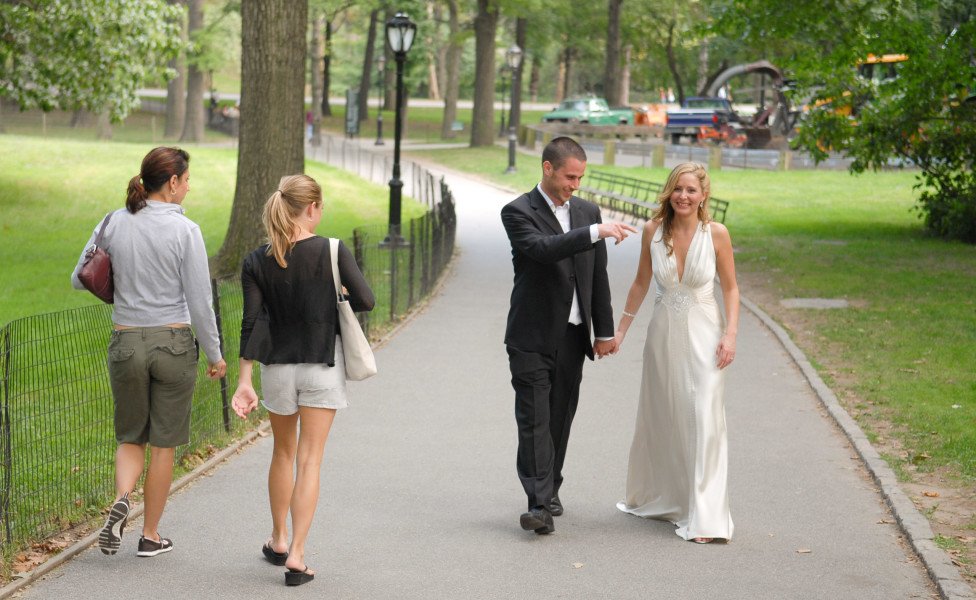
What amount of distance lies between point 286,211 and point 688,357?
244cm

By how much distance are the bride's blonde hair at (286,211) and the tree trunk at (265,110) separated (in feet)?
33.2

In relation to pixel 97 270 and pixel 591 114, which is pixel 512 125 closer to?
pixel 591 114

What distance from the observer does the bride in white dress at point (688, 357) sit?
6.07 metres

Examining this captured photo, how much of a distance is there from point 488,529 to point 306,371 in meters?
1.71

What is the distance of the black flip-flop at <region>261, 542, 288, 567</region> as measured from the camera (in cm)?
557

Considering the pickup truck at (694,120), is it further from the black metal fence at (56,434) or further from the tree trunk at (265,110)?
the black metal fence at (56,434)

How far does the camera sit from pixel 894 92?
20.6 m

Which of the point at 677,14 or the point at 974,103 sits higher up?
the point at 677,14

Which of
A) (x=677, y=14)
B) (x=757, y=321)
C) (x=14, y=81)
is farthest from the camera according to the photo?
(x=677, y=14)

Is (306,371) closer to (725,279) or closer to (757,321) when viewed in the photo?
(725,279)

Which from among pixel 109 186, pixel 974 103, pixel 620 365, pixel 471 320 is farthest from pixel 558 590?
pixel 109 186

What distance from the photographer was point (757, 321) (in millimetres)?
13961

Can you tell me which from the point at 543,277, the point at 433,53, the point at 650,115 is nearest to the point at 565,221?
the point at 543,277

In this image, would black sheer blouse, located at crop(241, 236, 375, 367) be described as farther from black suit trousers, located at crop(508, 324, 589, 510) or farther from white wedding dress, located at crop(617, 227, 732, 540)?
white wedding dress, located at crop(617, 227, 732, 540)
